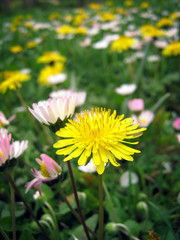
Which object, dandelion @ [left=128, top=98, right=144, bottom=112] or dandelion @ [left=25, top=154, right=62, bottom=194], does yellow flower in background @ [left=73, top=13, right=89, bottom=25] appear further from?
dandelion @ [left=25, top=154, right=62, bottom=194]

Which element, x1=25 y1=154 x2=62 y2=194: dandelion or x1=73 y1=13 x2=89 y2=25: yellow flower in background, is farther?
x1=73 y1=13 x2=89 y2=25: yellow flower in background

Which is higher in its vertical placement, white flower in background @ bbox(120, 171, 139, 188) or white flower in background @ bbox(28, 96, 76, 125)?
white flower in background @ bbox(28, 96, 76, 125)

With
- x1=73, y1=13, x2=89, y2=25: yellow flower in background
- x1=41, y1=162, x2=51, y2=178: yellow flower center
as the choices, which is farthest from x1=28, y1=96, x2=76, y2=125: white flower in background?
x1=73, y1=13, x2=89, y2=25: yellow flower in background

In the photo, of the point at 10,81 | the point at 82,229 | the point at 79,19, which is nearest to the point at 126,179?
the point at 82,229

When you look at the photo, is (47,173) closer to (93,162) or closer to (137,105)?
(93,162)

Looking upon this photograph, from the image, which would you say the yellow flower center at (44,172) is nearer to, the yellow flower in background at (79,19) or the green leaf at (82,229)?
the green leaf at (82,229)
